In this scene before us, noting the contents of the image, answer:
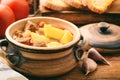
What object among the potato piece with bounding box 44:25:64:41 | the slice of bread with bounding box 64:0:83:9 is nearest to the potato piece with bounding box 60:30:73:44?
the potato piece with bounding box 44:25:64:41

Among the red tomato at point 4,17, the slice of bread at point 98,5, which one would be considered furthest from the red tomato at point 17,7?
the slice of bread at point 98,5

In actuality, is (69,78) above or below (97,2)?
below

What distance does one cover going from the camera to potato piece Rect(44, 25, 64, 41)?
70 cm

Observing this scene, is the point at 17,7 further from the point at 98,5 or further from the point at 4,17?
the point at 98,5

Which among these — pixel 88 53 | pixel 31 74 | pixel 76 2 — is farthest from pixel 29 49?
pixel 76 2

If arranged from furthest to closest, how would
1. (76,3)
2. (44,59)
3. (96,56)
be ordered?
(76,3) < (96,56) < (44,59)

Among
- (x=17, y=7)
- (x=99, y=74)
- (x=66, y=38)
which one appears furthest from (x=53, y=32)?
(x=17, y=7)

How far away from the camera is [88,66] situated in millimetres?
703

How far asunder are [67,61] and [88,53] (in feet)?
0.33

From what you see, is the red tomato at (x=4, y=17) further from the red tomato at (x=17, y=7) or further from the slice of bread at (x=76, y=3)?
the slice of bread at (x=76, y=3)

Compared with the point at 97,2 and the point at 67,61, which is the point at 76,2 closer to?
the point at 97,2

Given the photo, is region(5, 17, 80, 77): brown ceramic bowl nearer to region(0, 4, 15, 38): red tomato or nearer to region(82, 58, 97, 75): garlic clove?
region(82, 58, 97, 75): garlic clove

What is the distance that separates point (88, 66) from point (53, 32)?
122 mm

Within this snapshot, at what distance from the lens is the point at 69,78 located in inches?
27.0
